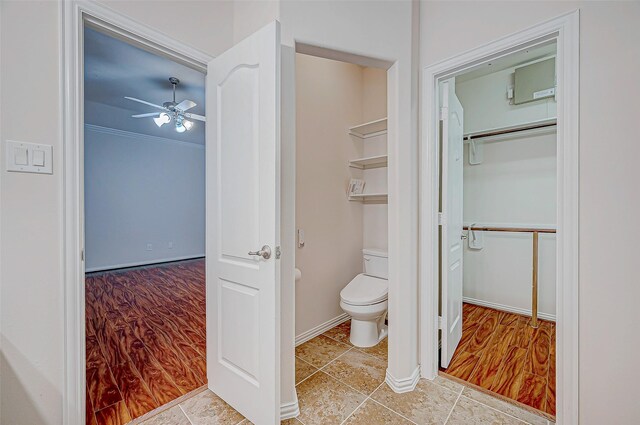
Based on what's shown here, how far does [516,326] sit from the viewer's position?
106 inches

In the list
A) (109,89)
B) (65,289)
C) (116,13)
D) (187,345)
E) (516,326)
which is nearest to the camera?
(65,289)

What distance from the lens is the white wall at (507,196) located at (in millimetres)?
2836

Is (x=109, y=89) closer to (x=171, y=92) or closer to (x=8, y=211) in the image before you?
(x=171, y=92)

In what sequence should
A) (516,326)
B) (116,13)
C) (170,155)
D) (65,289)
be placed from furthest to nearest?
(170,155) < (516,326) < (116,13) < (65,289)

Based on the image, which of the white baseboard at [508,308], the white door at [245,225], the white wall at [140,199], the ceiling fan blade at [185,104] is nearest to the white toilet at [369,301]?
the white door at [245,225]

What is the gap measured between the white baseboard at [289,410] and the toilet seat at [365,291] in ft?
2.70

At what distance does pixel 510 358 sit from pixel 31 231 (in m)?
3.01

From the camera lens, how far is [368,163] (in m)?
2.86

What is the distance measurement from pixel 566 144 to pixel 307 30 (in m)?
1.45

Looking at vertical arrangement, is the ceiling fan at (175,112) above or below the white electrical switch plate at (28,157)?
above

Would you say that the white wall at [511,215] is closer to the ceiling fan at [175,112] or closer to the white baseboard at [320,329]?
the white baseboard at [320,329]

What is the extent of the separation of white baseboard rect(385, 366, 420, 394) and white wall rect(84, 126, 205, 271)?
18.4 ft

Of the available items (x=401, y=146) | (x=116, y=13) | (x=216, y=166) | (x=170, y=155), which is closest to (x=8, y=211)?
(x=216, y=166)

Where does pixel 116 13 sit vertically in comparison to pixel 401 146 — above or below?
above
